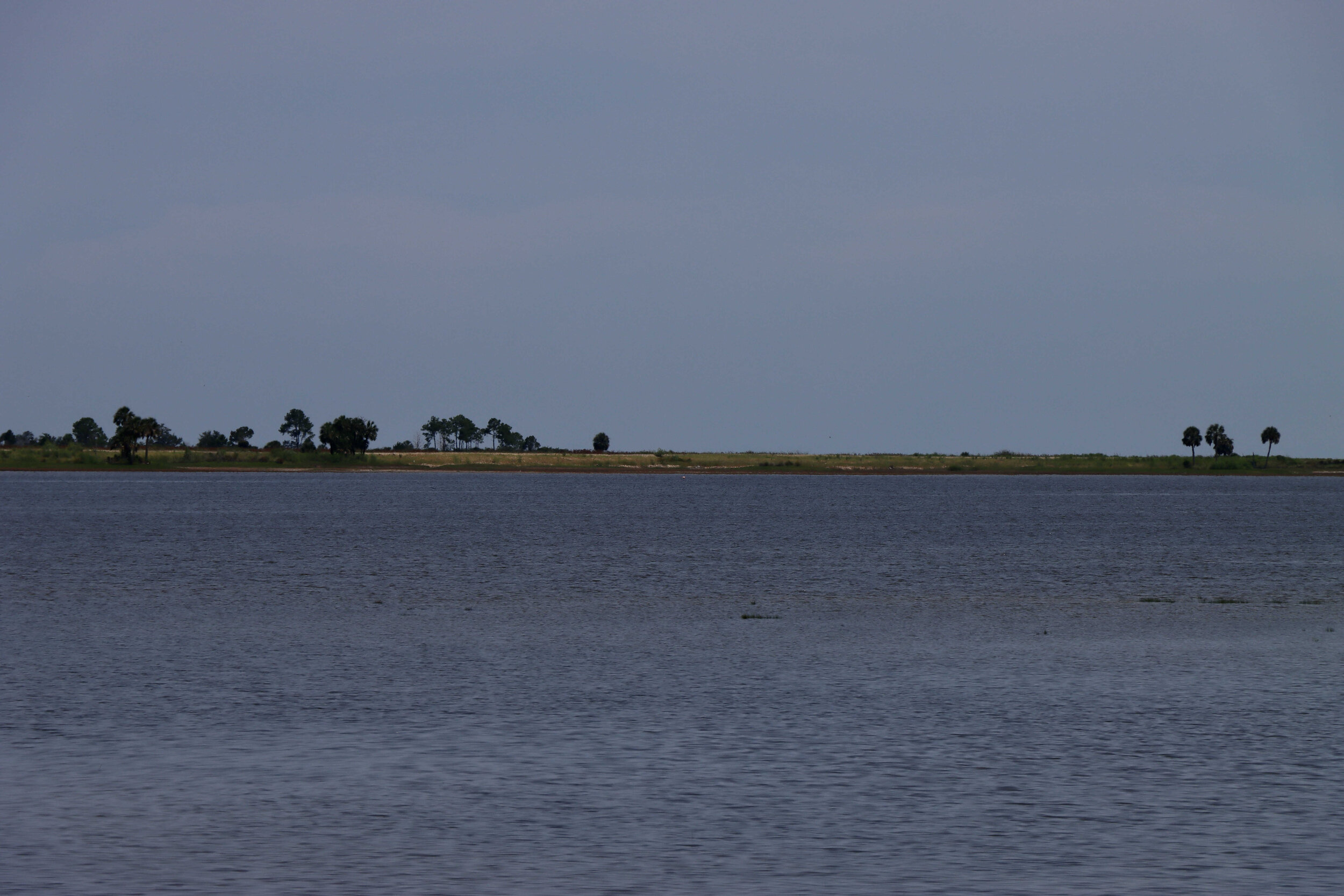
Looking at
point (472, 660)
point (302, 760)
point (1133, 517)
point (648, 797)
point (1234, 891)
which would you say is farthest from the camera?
point (1133, 517)

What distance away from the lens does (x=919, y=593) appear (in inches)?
1656

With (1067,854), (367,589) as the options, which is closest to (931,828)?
(1067,854)

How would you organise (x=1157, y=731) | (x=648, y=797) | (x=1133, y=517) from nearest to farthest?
(x=648, y=797) → (x=1157, y=731) → (x=1133, y=517)

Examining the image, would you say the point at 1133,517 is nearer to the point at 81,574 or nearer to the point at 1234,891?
the point at 81,574

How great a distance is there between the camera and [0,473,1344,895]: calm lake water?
13.1m

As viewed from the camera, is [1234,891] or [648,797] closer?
[1234,891]

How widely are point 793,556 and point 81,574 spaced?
28.5 meters

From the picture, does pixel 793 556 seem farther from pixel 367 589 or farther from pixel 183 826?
pixel 183 826

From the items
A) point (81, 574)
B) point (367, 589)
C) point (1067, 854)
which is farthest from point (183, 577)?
point (1067, 854)

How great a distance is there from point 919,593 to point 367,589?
1709 centimetres

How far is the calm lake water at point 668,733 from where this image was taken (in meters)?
13.1

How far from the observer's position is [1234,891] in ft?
40.2

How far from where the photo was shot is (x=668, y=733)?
19.2 m

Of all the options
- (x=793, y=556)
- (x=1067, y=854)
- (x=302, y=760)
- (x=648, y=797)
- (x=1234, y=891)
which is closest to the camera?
(x=1234, y=891)
